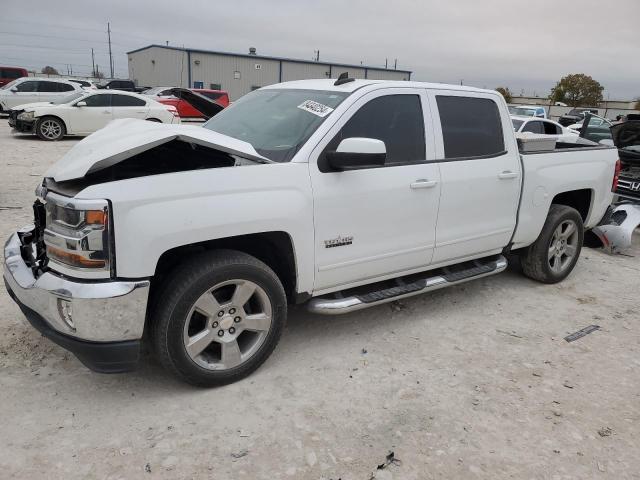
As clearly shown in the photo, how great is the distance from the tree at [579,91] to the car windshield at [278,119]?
5740cm

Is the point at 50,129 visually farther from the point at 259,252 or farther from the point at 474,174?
the point at 474,174

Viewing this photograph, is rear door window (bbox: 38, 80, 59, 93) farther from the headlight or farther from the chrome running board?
the chrome running board

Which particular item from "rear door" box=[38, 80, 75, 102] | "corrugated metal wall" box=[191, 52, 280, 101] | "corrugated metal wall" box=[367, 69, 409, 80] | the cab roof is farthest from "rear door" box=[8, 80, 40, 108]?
"corrugated metal wall" box=[367, 69, 409, 80]

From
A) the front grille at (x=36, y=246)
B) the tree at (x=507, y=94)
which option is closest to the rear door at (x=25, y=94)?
the front grille at (x=36, y=246)

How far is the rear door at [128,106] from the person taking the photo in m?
15.1

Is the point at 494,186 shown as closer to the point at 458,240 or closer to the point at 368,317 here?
the point at 458,240

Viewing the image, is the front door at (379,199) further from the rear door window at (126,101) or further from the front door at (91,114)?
the rear door window at (126,101)

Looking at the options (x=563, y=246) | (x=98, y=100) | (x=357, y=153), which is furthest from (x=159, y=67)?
(x=357, y=153)

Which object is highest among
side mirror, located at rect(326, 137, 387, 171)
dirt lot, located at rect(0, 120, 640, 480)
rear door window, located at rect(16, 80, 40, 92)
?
rear door window, located at rect(16, 80, 40, 92)

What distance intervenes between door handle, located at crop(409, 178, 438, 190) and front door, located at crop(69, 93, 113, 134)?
13403 mm

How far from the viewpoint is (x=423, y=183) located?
3703 millimetres

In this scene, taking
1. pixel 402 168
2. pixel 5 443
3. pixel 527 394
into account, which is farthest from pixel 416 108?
pixel 5 443

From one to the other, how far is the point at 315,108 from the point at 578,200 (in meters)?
3.42

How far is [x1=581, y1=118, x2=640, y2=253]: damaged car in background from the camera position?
643 centimetres
